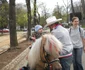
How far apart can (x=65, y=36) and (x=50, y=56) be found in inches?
43.9

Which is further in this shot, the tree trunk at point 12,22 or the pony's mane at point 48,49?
the tree trunk at point 12,22

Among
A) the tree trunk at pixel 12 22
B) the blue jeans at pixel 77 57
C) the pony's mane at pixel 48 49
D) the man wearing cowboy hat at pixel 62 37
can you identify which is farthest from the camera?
the tree trunk at pixel 12 22

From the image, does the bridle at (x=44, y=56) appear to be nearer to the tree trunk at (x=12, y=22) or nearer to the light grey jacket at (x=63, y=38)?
the light grey jacket at (x=63, y=38)

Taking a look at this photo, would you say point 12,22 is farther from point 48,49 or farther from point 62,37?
point 48,49

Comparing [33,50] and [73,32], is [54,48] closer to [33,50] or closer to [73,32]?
[33,50]

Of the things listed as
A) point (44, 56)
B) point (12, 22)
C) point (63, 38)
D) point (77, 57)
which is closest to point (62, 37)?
point (63, 38)

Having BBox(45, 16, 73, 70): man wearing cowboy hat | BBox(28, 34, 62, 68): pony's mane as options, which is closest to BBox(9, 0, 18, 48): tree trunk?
BBox(45, 16, 73, 70): man wearing cowboy hat

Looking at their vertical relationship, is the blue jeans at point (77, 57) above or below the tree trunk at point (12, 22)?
below

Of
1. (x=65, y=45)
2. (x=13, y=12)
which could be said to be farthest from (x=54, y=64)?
(x=13, y=12)

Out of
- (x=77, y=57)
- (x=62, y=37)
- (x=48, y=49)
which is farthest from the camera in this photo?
(x=77, y=57)

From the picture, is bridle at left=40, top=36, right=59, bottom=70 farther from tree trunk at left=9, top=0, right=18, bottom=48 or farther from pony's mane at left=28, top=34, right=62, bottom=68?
tree trunk at left=9, top=0, right=18, bottom=48

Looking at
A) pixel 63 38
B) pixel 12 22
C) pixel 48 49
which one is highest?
pixel 12 22

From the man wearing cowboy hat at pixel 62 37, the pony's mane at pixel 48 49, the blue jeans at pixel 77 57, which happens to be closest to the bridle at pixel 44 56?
the pony's mane at pixel 48 49

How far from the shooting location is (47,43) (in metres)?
4.23
